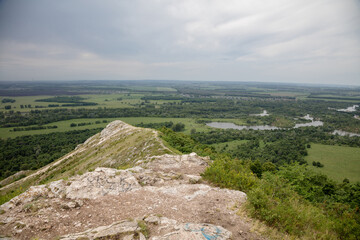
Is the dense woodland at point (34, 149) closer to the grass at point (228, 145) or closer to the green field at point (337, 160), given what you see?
the grass at point (228, 145)

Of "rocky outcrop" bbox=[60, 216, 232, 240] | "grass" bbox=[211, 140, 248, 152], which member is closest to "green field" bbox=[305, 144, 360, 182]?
"grass" bbox=[211, 140, 248, 152]

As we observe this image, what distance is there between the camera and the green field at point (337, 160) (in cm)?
5903

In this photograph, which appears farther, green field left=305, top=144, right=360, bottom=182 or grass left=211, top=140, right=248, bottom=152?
grass left=211, top=140, right=248, bottom=152

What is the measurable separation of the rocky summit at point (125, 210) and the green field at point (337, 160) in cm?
6077

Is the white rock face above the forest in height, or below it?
above

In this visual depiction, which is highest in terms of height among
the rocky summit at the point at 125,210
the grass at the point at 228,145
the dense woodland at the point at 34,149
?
the rocky summit at the point at 125,210

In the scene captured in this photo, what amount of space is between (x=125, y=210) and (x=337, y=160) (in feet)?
306

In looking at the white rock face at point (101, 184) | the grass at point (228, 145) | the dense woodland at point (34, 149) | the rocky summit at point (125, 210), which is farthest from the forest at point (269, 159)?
the white rock face at point (101, 184)

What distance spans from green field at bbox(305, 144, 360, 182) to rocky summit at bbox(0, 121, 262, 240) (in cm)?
6077

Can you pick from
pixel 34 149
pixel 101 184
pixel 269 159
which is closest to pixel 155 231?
pixel 101 184

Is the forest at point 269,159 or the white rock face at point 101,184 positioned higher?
the white rock face at point 101,184

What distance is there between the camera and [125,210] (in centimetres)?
1117

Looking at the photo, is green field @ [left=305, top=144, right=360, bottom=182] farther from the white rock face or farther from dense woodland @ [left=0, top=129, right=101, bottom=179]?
dense woodland @ [left=0, top=129, right=101, bottom=179]

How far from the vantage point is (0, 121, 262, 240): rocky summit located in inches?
350
